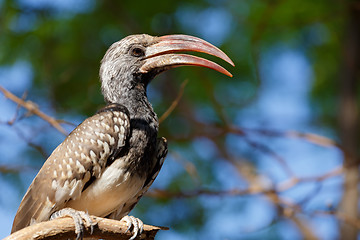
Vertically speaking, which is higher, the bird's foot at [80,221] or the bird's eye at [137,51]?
the bird's eye at [137,51]

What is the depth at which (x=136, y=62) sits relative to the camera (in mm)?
4359

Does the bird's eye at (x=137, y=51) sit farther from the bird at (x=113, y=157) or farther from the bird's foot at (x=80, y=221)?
the bird's foot at (x=80, y=221)

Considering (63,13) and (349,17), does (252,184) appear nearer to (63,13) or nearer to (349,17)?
(349,17)

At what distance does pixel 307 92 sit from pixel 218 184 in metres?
2.27

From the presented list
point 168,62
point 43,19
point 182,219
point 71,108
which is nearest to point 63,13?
point 43,19

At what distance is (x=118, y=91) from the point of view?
4.30 metres

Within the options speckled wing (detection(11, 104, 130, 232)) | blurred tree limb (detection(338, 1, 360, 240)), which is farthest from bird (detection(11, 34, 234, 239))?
blurred tree limb (detection(338, 1, 360, 240))

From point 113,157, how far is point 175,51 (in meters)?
1.06

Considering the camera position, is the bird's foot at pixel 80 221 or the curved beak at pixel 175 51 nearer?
the bird's foot at pixel 80 221

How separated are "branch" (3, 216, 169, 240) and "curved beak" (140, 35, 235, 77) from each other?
4.23 feet

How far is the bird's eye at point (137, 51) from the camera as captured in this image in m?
4.39

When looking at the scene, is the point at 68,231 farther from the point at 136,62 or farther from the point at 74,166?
the point at 136,62

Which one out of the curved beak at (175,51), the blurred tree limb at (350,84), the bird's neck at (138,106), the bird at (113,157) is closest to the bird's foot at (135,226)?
the bird at (113,157)

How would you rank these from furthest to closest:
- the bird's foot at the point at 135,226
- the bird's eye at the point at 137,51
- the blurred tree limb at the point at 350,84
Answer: the blurred tree limb at the point at 350,84, the bird's eye at the point at 137,51, the bird's foot at the point at 135,226
